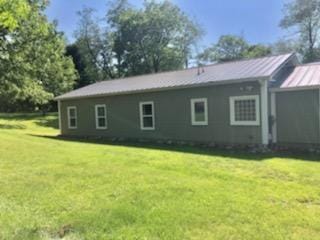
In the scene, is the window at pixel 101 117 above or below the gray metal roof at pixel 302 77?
below

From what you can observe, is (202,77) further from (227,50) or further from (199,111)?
(227,50)

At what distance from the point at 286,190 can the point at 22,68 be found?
24525 mm

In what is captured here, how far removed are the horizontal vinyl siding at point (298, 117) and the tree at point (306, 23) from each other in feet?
87.8

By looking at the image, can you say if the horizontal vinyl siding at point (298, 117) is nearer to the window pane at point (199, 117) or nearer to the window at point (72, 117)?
the window pane at point (199, 117)

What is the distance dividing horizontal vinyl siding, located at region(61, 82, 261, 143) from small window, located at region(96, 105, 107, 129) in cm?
27

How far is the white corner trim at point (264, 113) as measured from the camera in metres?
13.3

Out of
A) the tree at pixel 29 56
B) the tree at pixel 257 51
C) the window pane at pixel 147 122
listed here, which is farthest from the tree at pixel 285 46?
the window pane at pixel 147 122

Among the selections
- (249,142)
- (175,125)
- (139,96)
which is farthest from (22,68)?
(249,142)

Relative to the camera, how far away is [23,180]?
7.75 m

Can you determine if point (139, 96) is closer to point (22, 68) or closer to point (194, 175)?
point (194, 175)

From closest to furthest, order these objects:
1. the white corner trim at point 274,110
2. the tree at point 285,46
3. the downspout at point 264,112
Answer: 1. the downspout at point 264,112
2. the white corner trim at point 274,110
3. the tree at point 285,46

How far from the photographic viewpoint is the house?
43.9 ft

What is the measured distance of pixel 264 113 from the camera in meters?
13.4

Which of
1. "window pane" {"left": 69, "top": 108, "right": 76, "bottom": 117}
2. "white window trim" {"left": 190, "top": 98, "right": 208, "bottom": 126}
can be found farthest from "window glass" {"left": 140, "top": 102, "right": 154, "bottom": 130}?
"window pane" {"left": 69, "top": 108, "right": 76, "bottom": 117}
